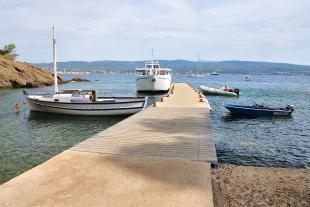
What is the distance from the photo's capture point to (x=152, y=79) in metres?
55.3

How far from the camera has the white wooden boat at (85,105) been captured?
28578mm

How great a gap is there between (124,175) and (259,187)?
385 cm

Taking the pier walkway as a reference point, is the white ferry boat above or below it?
above

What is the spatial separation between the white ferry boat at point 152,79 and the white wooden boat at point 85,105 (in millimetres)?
25394

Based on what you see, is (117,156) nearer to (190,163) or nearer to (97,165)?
(97,165)

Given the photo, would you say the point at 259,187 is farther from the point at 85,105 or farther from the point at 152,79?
the point at 152,79

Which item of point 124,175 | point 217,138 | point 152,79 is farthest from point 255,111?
point 152,79

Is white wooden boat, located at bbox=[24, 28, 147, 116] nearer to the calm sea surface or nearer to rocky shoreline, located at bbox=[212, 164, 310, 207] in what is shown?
the calm sea surface

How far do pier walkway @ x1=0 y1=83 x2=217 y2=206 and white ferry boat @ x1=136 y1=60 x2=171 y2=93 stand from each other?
40752 mm

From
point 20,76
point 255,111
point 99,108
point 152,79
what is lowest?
point 255,111

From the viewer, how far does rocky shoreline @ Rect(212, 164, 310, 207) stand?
8.05m

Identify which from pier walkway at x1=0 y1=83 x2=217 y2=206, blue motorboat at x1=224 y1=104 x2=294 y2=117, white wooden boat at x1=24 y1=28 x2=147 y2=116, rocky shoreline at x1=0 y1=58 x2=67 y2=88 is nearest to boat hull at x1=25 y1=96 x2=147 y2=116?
white wooden boat at x1=24 y1=28 x2=147 y2=116

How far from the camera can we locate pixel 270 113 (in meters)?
30.2

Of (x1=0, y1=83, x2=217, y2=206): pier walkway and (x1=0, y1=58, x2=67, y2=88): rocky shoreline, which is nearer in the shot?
(x1=0, y1=83, x2=217, y2=206): pier walkway
